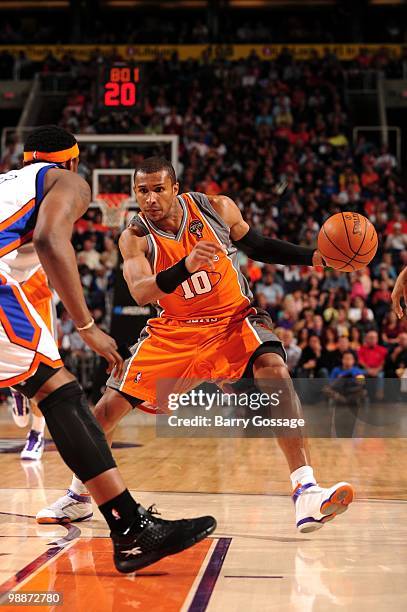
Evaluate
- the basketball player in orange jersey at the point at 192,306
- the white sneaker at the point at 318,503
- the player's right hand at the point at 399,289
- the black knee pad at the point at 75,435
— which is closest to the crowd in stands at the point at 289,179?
the player's right hand at the point at 399,289

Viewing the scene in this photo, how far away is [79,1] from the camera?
25125 mm

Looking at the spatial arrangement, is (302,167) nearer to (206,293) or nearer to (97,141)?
(97,141)

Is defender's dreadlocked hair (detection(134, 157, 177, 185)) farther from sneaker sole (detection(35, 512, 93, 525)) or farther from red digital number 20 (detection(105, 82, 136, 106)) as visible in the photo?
red digital number 20 (detection(105, 82, 136, 106))

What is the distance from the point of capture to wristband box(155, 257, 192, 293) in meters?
3.93

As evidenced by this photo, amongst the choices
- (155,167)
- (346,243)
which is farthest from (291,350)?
(155,167)

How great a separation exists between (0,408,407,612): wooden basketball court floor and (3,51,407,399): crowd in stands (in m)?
4.40

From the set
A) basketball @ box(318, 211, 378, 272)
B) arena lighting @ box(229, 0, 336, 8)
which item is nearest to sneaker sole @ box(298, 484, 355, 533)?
basketball @ box(318, 211, 378, 272)

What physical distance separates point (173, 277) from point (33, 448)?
133 inches

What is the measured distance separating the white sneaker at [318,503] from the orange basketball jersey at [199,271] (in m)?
1.15

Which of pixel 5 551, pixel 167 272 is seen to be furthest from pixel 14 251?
pixel 5 551

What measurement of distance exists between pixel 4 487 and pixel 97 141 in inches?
302

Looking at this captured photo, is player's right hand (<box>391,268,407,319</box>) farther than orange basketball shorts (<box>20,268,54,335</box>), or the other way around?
player's right hand (<box>391,268,407,319</box>)

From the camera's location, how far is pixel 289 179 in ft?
55.2

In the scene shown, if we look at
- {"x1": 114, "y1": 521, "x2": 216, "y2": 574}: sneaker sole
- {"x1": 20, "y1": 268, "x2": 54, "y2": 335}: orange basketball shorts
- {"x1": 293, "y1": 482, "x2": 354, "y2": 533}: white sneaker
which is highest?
{"x1": 20, "y1": 268, "x2": 54, "y2": 335}: orange basketball shorts
